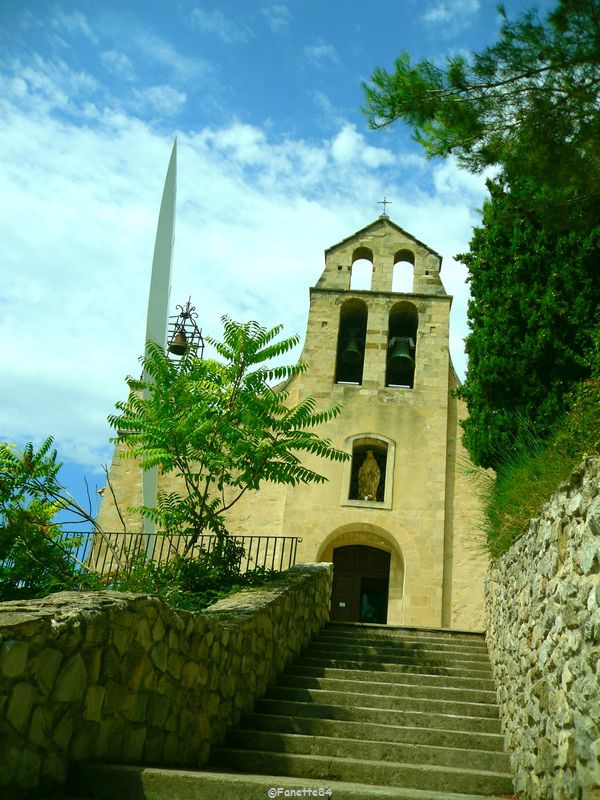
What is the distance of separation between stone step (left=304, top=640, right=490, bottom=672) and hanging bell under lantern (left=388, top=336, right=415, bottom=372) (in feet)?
23.1

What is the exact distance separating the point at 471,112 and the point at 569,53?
87 cm

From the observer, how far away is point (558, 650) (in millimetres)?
4129

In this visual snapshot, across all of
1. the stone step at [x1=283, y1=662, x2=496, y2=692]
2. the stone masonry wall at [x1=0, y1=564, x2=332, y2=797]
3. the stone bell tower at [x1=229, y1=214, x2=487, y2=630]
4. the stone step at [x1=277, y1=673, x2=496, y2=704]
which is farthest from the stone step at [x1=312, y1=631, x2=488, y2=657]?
the stone bell tower at [x1=229, y1=214, x2=487, y2=630]

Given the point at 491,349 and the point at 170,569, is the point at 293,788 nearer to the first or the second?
the point at 170,569

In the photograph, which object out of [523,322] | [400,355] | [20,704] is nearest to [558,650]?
[20,704]

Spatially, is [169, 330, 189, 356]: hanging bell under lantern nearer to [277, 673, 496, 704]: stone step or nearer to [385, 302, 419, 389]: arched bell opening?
[385, 302, 419, 389]: arched bell opening

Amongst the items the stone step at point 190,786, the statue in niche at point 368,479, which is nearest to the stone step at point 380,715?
the stone step at point 190,786

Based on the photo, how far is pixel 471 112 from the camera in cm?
571

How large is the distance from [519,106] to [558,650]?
13.3 ft

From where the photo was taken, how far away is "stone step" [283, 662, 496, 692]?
22.8 feet

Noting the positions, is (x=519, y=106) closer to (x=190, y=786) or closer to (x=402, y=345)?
(x=190, y=786)

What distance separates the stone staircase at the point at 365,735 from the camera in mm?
3879

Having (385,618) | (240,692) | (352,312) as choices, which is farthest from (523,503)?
(352,312)

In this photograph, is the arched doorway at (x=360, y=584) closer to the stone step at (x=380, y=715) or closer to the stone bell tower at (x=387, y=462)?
the stone bell tower at (x=387, y=462)
